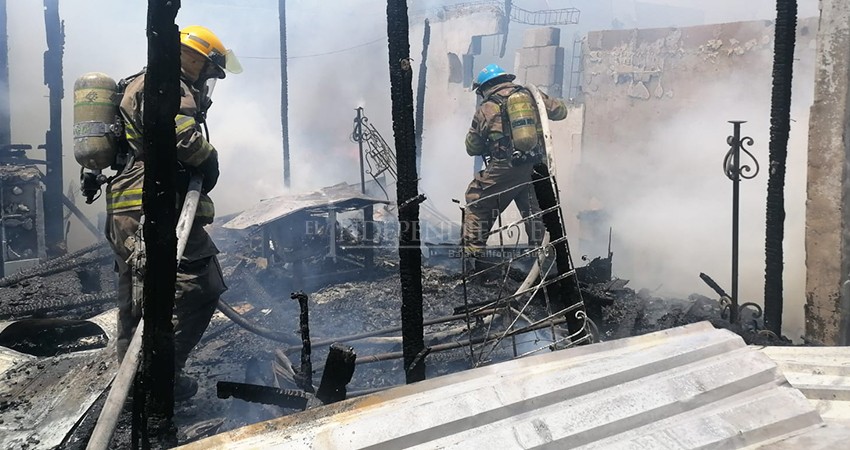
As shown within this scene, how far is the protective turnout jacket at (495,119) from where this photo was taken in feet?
23.9

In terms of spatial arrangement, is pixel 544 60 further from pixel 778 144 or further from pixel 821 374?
pixel 821 374

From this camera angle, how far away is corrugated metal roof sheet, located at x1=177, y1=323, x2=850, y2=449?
199cm

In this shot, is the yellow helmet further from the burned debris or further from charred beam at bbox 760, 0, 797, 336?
charred beam at bbox 760, 0, 797, 336

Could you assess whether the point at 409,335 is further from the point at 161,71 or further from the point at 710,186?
the point at 710,186

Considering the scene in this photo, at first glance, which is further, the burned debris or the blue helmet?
the blue helmet

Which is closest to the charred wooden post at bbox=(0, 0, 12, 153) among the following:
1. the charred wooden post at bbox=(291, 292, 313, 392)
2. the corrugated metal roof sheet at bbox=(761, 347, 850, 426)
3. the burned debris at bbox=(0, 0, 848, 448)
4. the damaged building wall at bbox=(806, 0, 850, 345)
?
the burned debris at bbox=(0, 0, 848, 448)

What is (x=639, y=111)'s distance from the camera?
13586mm

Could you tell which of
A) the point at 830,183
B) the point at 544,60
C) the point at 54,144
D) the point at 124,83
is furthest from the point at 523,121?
the point at 544,60

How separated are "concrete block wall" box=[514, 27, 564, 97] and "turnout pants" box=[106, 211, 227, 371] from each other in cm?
1459

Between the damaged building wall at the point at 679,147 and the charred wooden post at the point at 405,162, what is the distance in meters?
7.26

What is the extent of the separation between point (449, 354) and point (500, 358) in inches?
19.2

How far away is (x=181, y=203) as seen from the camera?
3982 mm

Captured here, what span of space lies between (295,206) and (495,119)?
2958mm

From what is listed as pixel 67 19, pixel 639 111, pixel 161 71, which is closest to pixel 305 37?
pixel 67 19
